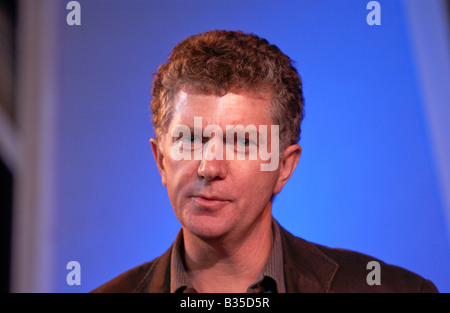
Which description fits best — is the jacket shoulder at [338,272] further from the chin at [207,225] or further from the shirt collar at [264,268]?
the chin at [207,225]

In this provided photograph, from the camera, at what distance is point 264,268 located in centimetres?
143

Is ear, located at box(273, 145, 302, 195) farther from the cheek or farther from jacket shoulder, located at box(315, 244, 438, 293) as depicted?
jacket shoulder, located at box(315, 244, 438, 293)

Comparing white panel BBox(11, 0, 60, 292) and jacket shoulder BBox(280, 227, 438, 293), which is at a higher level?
white panel BBox(11, 0, 60, 292)

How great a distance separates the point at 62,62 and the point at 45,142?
31 cm

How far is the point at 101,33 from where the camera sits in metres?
1.71

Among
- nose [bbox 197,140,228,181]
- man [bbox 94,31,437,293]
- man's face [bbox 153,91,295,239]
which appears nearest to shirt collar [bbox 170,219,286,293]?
man [bbox 94,31,437,293]

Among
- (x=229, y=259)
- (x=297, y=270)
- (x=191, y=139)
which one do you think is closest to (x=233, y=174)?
(x=191, y=139)

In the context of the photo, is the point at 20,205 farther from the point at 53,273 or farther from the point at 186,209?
the point at 186,209

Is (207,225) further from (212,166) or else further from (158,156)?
(158,156)

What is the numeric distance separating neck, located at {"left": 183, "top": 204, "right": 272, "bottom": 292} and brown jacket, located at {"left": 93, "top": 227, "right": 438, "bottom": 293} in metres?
0.09

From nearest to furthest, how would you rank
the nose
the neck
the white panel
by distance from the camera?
the nose, the neck, the white panel

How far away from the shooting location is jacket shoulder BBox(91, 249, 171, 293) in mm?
1492

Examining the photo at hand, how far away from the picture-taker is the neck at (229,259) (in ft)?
4.65

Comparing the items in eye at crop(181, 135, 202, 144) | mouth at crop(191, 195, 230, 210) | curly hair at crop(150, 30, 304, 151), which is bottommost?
mouth at crop(191, 195, 230, 210)
